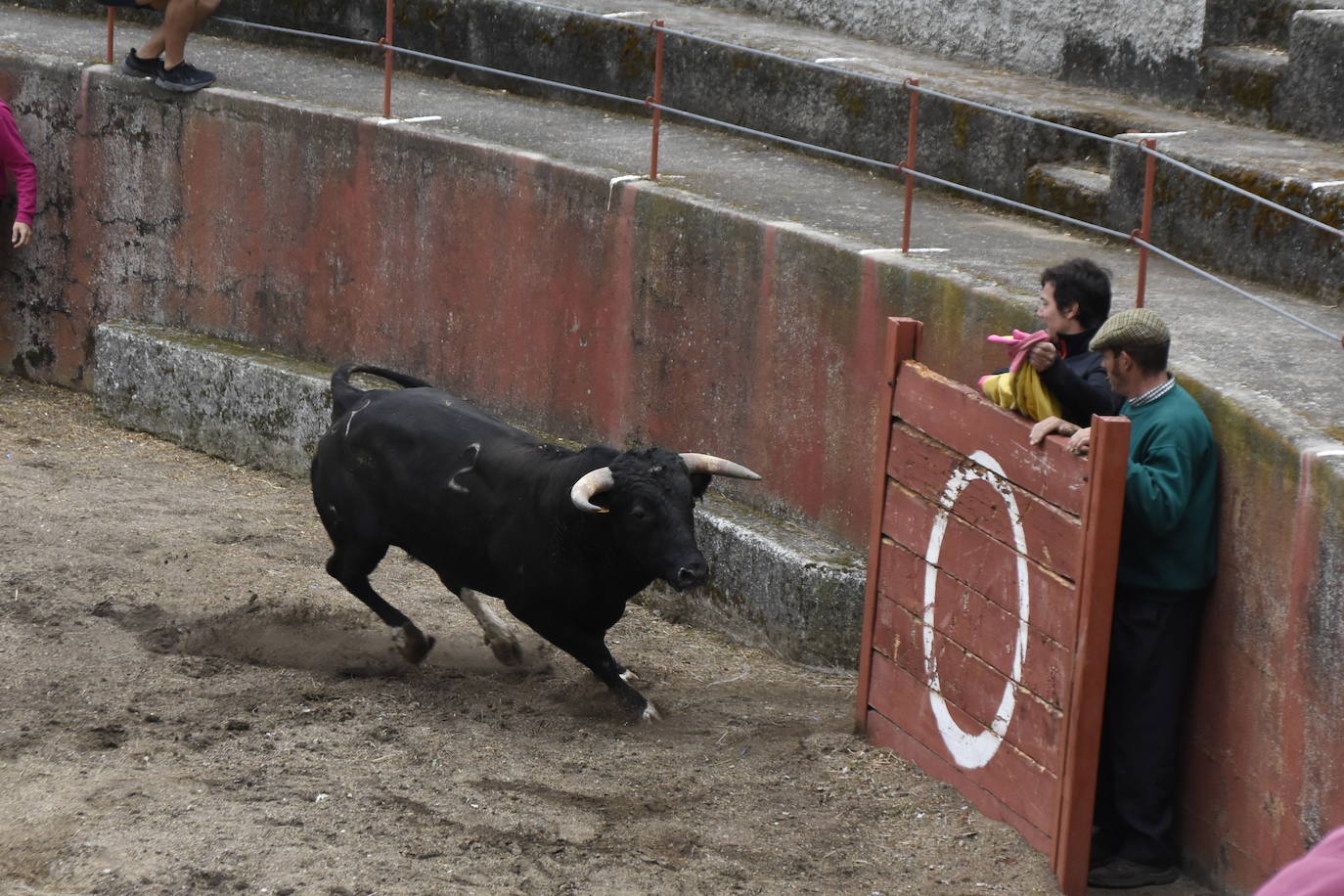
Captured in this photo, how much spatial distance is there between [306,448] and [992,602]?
4788mm

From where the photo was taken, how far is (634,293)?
321 inches

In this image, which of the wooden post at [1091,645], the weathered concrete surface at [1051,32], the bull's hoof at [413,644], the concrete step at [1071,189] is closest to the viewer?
the wooden post at [1091,645]

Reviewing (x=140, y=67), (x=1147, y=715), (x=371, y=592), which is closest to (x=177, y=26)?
(x=140, y=67)

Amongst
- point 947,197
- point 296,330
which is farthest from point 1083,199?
point 296,330

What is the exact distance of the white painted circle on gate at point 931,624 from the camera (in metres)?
5.36

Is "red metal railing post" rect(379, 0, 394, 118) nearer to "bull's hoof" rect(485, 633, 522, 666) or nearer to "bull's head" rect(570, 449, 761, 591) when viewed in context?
"bull's hoof" rect(485, 633, 522, 666)

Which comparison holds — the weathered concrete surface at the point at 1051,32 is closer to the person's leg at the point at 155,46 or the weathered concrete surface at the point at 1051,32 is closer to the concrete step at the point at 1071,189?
the concrete step at the point at 1071,189

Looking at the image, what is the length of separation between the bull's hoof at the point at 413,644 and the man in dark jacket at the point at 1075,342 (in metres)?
2.86

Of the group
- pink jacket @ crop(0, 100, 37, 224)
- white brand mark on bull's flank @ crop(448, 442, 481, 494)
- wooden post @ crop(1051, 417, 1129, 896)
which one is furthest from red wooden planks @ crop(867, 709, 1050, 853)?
pink jacket @ crop(0, 100, 37, 224)

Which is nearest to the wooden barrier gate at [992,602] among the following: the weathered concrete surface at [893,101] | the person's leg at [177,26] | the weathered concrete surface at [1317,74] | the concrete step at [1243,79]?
the weathered concrete surface at [893,101]

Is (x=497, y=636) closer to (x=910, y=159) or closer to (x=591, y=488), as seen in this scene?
(x=591, y=488)

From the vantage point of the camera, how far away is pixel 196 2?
983 cm

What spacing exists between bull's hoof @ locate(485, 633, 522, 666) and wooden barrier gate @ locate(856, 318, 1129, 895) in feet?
5.08

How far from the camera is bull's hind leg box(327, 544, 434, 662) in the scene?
280 inches
